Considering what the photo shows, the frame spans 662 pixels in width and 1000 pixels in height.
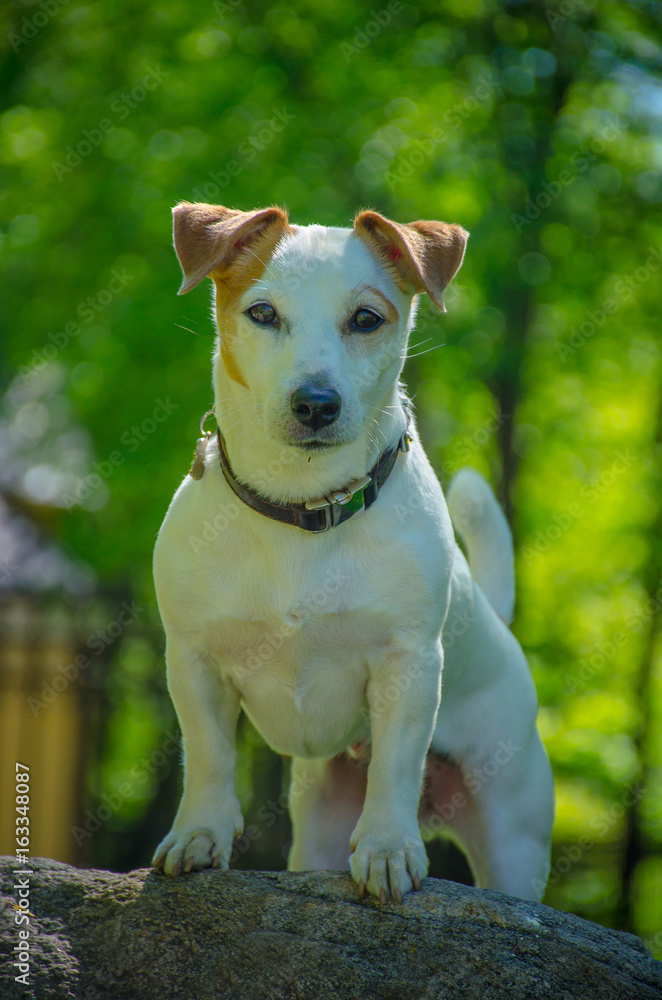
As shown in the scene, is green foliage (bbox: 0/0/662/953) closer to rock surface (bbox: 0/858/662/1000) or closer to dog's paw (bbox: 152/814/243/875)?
dog's paw (bbox: 152/814/243/875)

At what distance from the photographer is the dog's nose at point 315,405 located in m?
2.49

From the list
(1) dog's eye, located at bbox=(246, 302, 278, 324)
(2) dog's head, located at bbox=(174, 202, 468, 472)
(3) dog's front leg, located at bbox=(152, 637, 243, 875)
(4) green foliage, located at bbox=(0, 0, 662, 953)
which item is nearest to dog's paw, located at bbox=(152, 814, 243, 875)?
(3) dog's front leg, located at bbox=(152, 637, 243, 875)

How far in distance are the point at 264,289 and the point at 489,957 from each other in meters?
1.97

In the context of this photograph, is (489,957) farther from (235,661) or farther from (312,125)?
(312,125)

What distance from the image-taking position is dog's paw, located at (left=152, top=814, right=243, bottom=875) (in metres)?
2.59

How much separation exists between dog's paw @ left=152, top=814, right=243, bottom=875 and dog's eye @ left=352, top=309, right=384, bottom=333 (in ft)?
5.12

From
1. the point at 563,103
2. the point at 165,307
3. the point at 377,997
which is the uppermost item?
the point at 563,103

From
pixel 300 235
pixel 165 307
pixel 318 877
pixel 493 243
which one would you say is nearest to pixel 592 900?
pixel 493 243

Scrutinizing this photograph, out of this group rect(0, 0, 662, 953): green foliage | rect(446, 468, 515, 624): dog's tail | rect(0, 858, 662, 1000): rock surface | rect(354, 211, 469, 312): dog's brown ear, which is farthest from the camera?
rect(0, 0, 662, 953): green foliage

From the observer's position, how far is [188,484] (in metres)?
2.98

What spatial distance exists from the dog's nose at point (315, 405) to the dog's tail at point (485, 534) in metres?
1.55

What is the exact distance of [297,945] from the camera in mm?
2348

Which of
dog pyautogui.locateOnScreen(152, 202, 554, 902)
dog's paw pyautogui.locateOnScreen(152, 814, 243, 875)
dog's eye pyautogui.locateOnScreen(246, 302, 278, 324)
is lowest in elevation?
dog's paw pyautogui.locateOnScreen(152, 814, 243, 875)

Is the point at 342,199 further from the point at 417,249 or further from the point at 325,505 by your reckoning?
the point at 325,505
